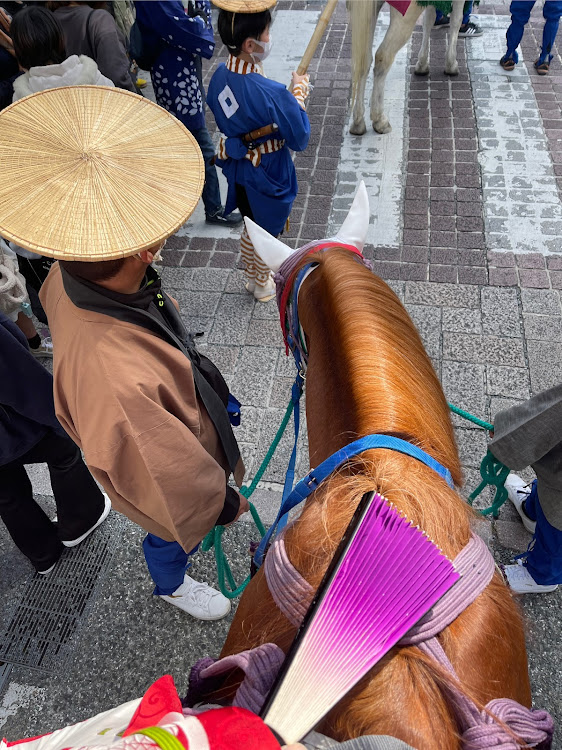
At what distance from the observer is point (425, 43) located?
6289 mm

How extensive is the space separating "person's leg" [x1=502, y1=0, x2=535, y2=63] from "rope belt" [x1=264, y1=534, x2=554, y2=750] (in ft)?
22.1

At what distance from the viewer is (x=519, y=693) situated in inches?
45.6

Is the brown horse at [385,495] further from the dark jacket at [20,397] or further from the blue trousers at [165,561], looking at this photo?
the dark jacket at [20,397]

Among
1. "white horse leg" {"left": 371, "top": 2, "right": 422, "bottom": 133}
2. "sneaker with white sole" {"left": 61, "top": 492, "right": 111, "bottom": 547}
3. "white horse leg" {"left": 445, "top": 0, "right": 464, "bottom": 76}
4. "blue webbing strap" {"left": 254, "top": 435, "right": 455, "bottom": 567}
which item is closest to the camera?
"blue webbing strap" {"left": 254, "top": 435, "right": 455, "bottom": 567}

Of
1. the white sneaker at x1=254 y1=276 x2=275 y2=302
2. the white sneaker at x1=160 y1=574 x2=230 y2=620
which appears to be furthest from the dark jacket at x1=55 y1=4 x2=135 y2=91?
the white sneaker at x1=160 y1=574 x2=230 y2=620

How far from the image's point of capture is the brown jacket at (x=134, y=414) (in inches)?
60.8

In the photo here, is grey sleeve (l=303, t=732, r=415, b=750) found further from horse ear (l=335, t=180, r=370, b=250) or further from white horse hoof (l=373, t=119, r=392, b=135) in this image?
white horse hoof (l=373, t=119, r=392, b=135)

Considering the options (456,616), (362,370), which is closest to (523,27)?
(362,370)

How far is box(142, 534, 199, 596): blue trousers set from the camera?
223cm

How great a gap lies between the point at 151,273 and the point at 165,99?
3428mm

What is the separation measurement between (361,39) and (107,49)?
8.18 ft

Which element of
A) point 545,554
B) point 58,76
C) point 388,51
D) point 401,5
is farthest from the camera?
point 388,51

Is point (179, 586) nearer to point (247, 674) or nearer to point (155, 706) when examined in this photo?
point (247, 674)

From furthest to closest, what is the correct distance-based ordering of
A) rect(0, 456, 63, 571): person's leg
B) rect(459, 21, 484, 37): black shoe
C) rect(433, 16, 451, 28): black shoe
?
1. rect(433, 16, 451, 28): black shoe
2. rect(459, 21, 484, 37): black shoe
3. rect(0, 456, 63, 571): person's leg
